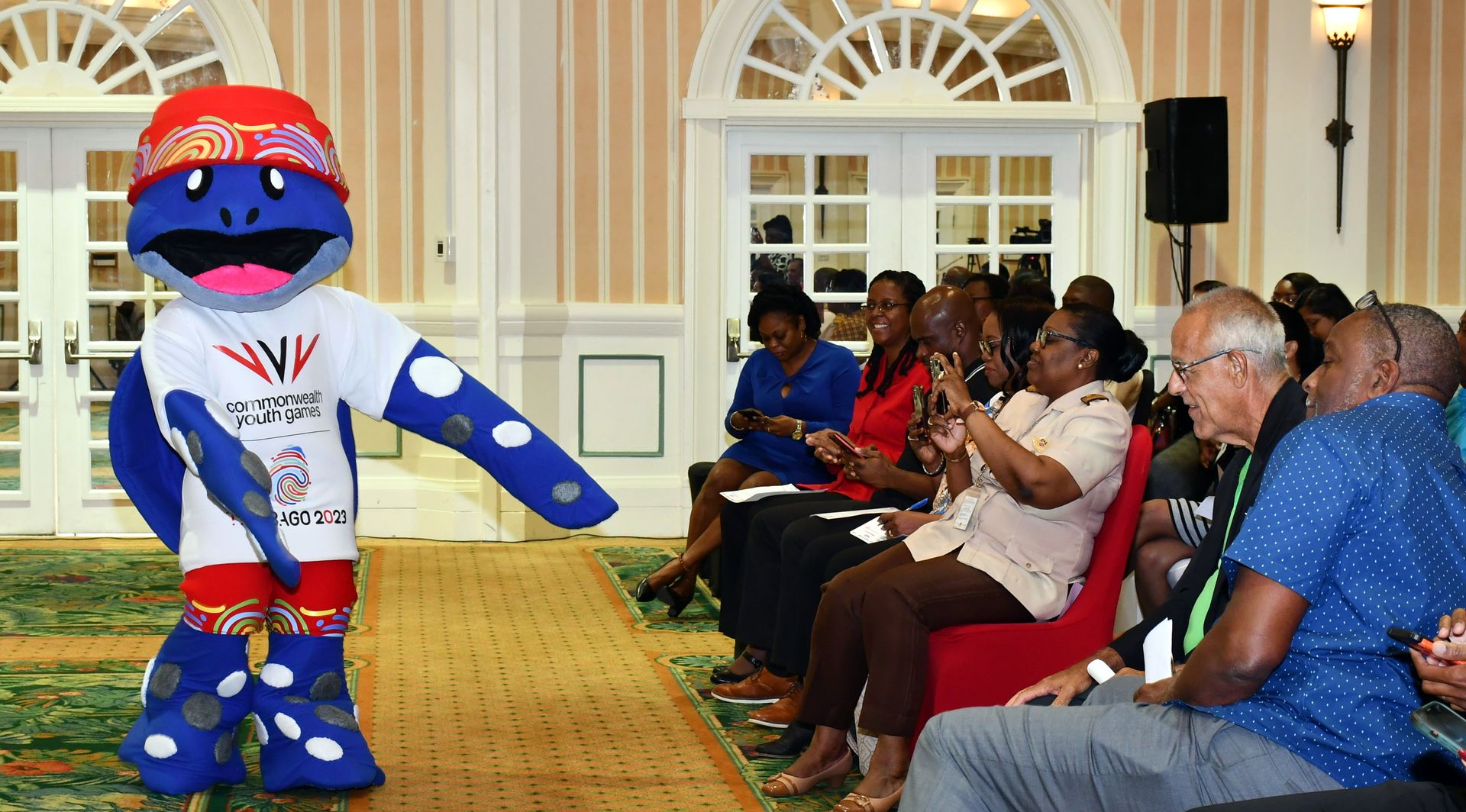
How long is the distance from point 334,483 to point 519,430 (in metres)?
0.47

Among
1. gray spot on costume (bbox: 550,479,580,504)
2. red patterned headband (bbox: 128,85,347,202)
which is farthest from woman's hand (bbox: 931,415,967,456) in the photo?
red patterned headband (bbox: 128,85,347,202)

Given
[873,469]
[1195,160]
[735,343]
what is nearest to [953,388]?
[873,469]

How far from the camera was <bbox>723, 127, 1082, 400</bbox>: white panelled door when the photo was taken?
8039 millimetres

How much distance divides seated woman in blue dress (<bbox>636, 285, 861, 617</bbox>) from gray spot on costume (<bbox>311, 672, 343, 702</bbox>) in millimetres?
2057

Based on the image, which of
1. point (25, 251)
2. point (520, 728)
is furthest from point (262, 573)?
point (25, 251)

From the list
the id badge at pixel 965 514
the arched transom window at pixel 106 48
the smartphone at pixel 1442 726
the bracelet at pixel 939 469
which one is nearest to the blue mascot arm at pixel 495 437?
the id badge at pixel 965 514

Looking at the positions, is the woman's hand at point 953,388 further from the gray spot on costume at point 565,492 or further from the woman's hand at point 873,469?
the gray spot on costume at point 565,492

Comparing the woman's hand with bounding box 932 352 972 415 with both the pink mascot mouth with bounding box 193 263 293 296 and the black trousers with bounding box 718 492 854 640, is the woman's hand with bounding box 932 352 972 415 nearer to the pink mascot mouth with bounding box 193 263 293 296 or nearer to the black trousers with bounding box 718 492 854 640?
the black trousers with bounding box 718 492 854 640

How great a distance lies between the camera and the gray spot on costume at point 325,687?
371 centimetres

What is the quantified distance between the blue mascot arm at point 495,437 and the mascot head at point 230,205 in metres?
0.38

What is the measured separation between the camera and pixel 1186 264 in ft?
24.7

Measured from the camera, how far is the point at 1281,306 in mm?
4516

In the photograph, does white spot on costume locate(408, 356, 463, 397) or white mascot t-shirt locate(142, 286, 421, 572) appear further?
white spot on costume locate(408, 356, 463, 397)

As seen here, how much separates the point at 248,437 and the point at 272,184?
613 millimetres
